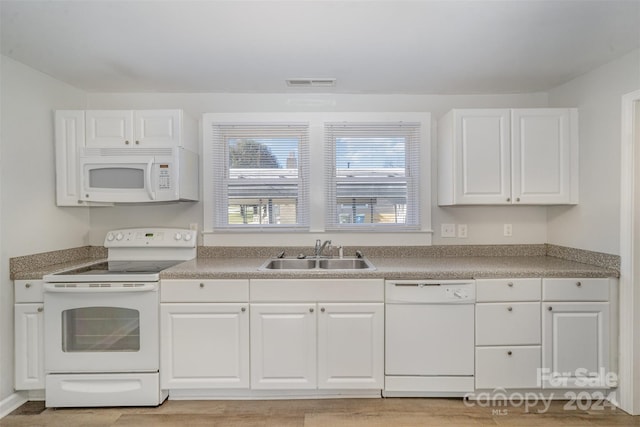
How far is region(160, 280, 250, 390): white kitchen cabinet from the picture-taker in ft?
7.23

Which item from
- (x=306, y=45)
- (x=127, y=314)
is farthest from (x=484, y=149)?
(x=127, y=314)

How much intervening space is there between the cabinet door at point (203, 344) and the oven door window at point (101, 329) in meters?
0.21

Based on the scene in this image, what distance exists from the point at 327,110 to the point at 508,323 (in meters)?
2.10

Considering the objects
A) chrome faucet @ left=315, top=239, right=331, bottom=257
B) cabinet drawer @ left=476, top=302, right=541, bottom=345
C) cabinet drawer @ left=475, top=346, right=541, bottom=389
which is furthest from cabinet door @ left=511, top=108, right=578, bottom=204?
chrome faucet @ left=315, top=239, right=331, bottom=257

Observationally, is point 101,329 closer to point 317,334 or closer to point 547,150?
point 317,334

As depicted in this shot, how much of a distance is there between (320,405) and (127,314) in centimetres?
140

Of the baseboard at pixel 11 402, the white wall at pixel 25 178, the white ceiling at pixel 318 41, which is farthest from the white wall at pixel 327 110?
the baseboard at pixel 11 402

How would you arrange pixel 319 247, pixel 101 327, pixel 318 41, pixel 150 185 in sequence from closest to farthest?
pixel 318 41
pixel 101 327
pixel 150 185
pixel 319 247

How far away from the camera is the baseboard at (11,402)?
2135 millimetres

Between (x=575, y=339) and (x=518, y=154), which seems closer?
(x=575, y=339)

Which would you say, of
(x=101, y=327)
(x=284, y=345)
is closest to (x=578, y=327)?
(x=284, y=345)

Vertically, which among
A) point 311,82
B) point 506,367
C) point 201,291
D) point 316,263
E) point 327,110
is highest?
point 311,82

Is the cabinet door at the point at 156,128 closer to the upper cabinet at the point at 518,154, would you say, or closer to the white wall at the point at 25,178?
the white wall at the point at 25,178

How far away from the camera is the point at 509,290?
2.21 meters
